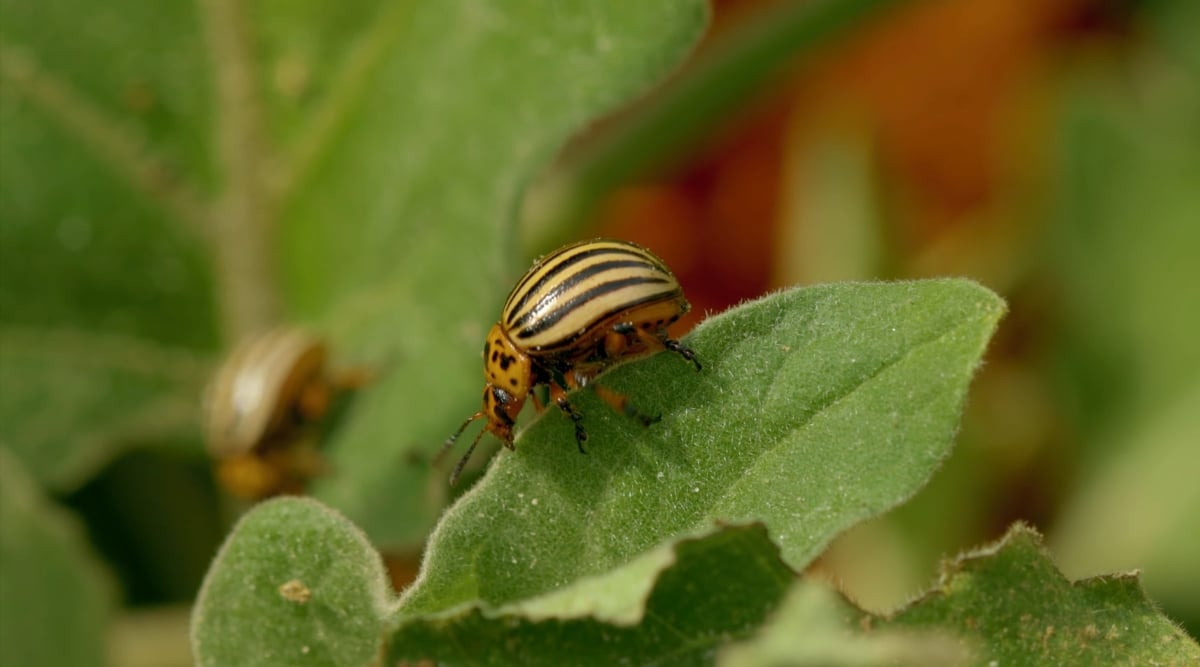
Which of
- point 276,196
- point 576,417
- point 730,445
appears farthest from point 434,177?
point 730,445

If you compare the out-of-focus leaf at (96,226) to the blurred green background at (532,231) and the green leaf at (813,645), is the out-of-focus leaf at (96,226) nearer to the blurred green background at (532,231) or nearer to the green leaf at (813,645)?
the blurred green background at (532,231)

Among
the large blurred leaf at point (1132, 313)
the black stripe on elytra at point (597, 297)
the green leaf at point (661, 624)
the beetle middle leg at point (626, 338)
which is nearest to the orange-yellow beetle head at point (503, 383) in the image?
the black stripe on elytra at point (597, 297)

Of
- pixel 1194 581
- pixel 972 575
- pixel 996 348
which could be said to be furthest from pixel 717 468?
pixel 996 348

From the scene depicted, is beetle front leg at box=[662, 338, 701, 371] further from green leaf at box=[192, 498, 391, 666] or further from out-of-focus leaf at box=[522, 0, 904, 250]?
out-of-focus leaf at box=[522, 0, 904, 250]

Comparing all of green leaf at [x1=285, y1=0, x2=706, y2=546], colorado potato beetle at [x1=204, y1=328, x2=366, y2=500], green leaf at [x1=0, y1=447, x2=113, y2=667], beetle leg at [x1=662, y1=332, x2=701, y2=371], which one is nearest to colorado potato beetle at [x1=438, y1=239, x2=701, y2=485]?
beetle leg at [x1=662, y1=332, x2=701, y2=371]

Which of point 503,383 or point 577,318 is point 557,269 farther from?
point 503,383
